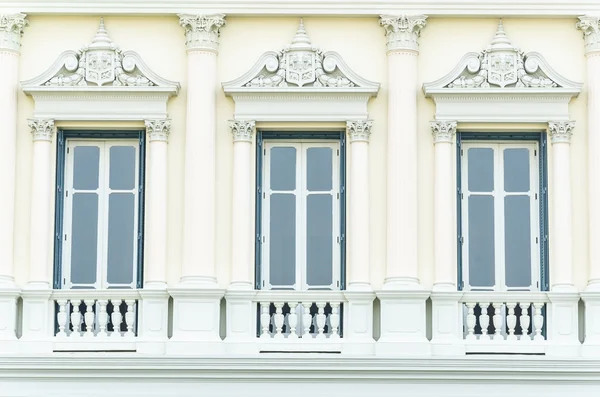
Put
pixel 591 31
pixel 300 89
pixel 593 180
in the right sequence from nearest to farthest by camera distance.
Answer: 1. pixel 593 180
2. pixel 300 89
3. pixel 591 31

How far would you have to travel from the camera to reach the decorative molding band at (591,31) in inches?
882

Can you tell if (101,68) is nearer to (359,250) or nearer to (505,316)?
(359,250)

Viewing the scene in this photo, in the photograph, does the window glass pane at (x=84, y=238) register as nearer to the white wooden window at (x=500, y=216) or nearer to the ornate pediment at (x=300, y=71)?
the ornate pediment at (x=300, y=71)

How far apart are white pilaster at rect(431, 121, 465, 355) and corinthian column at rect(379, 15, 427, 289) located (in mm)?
280

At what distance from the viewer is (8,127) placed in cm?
2231

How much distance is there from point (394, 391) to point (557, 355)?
2.16 m

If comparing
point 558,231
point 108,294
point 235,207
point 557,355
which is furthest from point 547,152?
point 108,294

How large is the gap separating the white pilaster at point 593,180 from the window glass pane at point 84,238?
6.46m

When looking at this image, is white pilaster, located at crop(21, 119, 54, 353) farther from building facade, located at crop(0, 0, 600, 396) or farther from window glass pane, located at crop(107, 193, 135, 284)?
window glass pane, located at crop(107, 193, 135, 284)

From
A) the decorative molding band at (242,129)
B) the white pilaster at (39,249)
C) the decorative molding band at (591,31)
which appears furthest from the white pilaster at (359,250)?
the white pilaster at (39,249)

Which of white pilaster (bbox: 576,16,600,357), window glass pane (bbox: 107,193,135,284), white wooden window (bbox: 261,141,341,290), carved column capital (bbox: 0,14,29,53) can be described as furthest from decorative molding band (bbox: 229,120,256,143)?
white pilaster (bbox: 576,16,600,357)

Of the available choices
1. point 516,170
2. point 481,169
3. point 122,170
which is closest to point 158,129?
point 122,170

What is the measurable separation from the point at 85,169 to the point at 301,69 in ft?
10.5

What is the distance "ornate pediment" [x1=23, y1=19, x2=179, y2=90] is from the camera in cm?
2244
